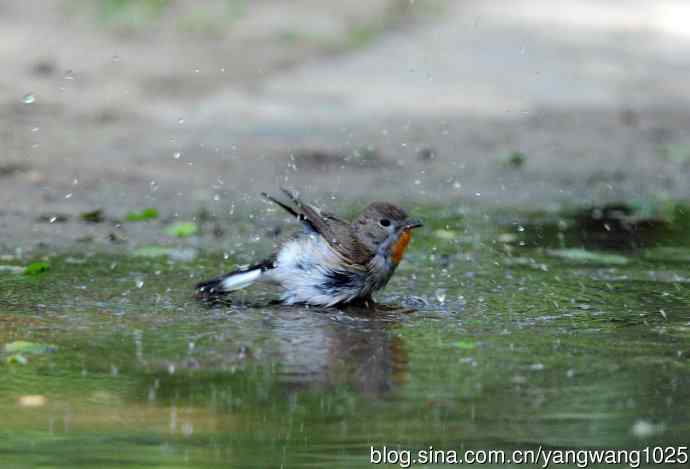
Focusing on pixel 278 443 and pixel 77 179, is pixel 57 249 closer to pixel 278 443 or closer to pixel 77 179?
pixel 77 179

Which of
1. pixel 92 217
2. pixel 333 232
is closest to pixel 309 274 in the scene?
pixel 333 232

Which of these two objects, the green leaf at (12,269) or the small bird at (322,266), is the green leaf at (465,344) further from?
the green leaf at (12,269)

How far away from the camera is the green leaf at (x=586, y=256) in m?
8.27

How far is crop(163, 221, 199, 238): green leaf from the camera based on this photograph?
8.82 m

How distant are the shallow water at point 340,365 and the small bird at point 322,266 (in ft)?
0.41

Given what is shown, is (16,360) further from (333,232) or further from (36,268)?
(333,232)

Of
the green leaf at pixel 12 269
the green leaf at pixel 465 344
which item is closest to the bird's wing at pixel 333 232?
the green leaf at pixel 465 344

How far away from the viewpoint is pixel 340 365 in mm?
5582

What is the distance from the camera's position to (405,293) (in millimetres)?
7301

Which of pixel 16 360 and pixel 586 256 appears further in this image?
pixel 586 256

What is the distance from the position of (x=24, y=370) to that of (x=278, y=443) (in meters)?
1.40

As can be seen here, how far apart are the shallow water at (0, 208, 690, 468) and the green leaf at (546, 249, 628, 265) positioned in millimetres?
56

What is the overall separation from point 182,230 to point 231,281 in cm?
199

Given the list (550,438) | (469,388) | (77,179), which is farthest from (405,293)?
(77,179)
